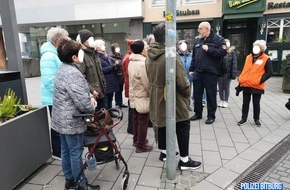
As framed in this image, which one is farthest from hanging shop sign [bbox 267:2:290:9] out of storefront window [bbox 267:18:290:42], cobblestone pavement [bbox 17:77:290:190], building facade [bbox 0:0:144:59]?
cobblestone pavement [bbox 17:77:290:190]

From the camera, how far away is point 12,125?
8.85 ft

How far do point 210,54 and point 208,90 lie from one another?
71cm

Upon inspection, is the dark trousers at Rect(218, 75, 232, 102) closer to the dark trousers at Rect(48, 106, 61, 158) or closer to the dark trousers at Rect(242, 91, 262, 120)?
the dark trousers at Rect(242, 91, 262, 120)

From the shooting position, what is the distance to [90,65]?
12.5 feet

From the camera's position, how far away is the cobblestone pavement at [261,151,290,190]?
116 inches

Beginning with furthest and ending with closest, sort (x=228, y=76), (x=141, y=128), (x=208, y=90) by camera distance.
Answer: (x=228, y=76), (x=208, y=90), (x=141, y=128)

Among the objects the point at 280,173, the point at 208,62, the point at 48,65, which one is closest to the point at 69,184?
the point at 48,65

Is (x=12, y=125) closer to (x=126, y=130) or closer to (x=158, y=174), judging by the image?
(x=158, y=174)

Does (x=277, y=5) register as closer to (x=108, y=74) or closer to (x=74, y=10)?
(x=108, y=74)

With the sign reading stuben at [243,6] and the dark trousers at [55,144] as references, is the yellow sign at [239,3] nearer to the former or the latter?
the sign reading stuben at [243,6]

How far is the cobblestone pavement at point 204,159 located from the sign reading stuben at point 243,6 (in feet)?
23.5

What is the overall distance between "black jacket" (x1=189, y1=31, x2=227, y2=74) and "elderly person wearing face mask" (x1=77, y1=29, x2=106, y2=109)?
1.94m

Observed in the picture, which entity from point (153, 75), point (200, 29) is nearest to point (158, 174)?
point (153, 75)

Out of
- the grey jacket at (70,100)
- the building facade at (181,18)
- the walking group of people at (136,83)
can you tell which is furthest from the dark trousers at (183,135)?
Answer: the building facade at (181,18)
